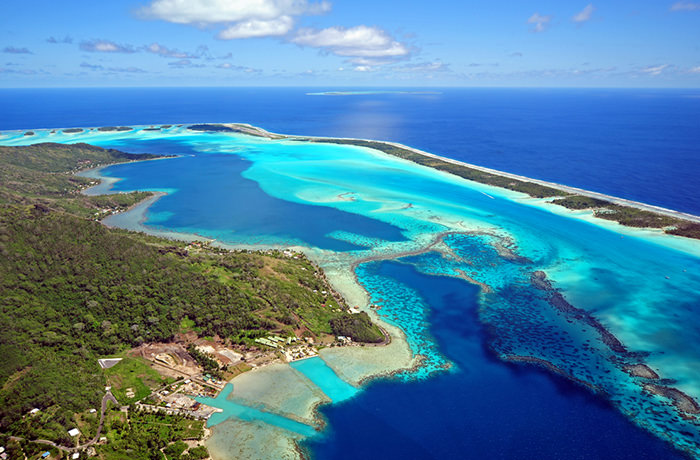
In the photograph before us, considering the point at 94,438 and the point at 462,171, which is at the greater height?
the point at 462,171

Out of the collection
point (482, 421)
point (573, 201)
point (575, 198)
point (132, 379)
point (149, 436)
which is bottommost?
point (482, 421)

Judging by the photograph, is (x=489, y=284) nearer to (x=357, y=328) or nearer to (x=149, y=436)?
(x=357, y=328)

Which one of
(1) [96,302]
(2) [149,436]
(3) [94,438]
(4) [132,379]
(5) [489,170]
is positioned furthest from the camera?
(5) [489,170]

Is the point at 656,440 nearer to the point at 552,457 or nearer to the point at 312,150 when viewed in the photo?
the point at 552,457

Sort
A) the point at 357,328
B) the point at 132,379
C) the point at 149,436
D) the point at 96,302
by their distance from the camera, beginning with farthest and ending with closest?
the point at 357,328 < the point at 96,302 < the point at 132,379 < the point at 149,436

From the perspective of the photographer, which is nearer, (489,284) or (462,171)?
(489,284)

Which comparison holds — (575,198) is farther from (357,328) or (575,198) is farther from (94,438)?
(94,438)

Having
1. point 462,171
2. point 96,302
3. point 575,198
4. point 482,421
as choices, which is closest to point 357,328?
point 482,421
